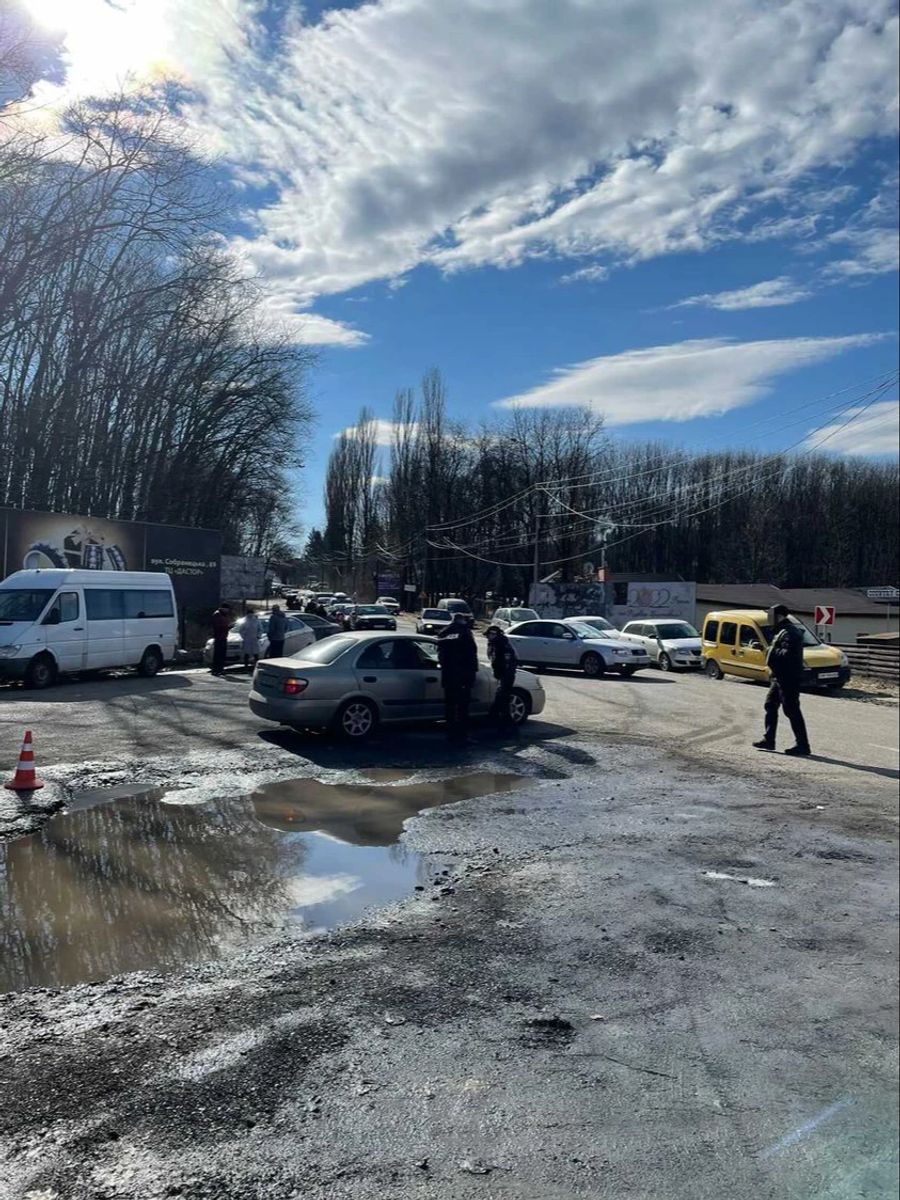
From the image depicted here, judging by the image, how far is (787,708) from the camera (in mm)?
11547

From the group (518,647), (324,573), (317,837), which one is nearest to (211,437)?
(518,647)

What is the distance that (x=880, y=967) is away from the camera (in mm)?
4680

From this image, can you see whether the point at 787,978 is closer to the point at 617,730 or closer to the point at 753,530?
the point at 617,730

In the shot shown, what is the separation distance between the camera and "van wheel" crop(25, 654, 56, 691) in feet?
53.4

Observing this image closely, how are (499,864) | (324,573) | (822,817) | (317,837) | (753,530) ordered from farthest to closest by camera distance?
1. (324,573)
2. (753,530)
3. (822,817)
4. (317,837)
5. (499,864)

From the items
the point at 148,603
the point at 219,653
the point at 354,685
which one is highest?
the point at 148,603

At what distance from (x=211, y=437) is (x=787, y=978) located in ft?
150

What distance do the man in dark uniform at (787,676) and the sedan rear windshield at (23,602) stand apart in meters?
13.1

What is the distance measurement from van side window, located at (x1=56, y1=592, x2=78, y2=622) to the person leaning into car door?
905 centimetres

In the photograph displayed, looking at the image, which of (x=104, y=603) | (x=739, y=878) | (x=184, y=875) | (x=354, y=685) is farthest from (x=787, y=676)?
(x=104, y=603)

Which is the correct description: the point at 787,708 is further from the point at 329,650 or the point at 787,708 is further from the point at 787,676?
the point at 329,650

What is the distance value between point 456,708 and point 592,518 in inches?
2094

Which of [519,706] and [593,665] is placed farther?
[593,665]

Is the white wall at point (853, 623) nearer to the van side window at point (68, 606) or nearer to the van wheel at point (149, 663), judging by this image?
the van wheel at point (149, 663)
